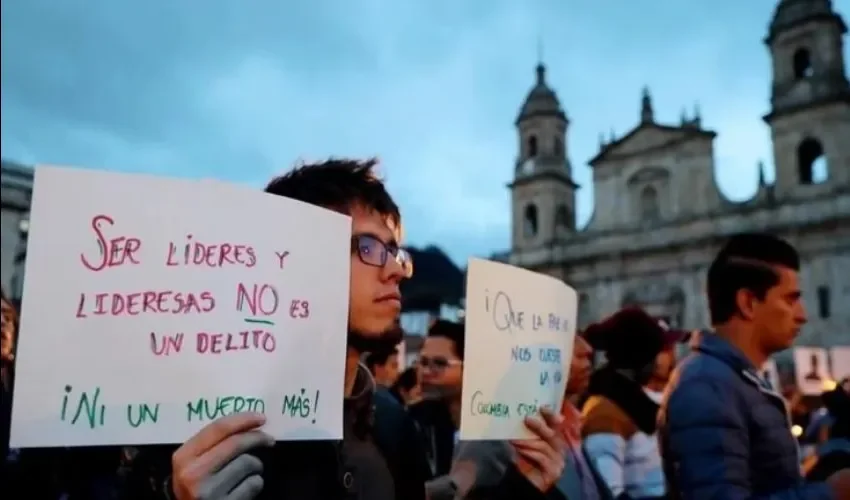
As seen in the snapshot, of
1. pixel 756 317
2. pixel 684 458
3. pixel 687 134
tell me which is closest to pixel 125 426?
pixel 684 458

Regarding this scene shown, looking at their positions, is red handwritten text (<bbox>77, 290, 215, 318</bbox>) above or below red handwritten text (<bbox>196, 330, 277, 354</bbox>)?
above

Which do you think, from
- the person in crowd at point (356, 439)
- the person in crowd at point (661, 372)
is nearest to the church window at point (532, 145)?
the person in crowd at point (661, 372)

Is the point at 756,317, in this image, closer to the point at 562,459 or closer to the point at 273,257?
the point at 562,459

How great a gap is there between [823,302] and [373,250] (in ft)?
83.4

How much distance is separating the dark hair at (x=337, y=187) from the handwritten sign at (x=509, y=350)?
28 centimetres

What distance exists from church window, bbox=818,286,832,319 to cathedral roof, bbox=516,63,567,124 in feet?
44.5

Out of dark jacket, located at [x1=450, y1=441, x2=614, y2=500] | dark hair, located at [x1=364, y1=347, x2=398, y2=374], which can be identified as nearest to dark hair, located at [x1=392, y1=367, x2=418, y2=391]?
dark hair, located at [x1=364, y1=347, x2=398, y2=374]

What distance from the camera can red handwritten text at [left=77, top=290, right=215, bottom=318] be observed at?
118cm

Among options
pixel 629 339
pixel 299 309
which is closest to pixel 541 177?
pixel 629 339

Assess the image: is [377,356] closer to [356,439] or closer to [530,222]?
[356,439]

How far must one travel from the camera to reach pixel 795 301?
7.80ft

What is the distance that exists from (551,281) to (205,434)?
1.15m

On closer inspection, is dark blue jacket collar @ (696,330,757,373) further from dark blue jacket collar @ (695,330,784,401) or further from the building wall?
the building wall

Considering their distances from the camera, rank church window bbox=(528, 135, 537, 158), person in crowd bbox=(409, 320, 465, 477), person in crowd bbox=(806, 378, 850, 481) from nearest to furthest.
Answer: person in crowd bbox=(806, 378, 850, 481), person in crowd bbox=(409, 320, 465, 477), church window bbox=(528, 135, 537, 158)
